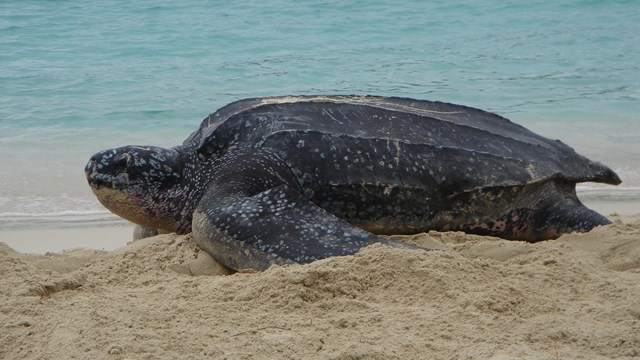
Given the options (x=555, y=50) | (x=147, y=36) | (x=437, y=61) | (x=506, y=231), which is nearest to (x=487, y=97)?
(x=437, y=61)

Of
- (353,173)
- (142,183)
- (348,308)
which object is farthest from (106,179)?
(348,308)

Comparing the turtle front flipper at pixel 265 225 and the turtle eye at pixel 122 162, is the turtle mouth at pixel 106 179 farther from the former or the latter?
the turtle front flipper at pixel 265 225

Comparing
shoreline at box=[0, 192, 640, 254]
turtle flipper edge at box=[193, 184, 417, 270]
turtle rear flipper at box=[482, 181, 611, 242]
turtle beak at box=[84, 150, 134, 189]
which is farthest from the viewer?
shoreline at box=[0, 192, 640, 254]

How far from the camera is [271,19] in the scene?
43.5 ft

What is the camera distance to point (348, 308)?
208 cm

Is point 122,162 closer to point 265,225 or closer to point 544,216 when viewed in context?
point 265,225

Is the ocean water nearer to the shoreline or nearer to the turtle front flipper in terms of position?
the shoreline

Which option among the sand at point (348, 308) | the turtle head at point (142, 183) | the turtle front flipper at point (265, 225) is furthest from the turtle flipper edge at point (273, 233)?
the turtle head at point (142, 183)

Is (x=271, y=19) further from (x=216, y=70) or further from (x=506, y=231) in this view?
(x=506, y=231)

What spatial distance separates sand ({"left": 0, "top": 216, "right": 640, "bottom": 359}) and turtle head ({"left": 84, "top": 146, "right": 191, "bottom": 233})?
1.73ft

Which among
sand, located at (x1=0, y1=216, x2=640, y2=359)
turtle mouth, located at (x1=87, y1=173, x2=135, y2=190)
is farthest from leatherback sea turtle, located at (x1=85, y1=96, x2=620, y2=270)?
sand, located at (x1=0, y1=216, x2=640, y2=359)

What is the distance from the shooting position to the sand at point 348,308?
181 centimetres

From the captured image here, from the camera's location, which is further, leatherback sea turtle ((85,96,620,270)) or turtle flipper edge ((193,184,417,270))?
leatherback sea turtle ((85,96,620,270))

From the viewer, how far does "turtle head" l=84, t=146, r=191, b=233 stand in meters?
3.16
